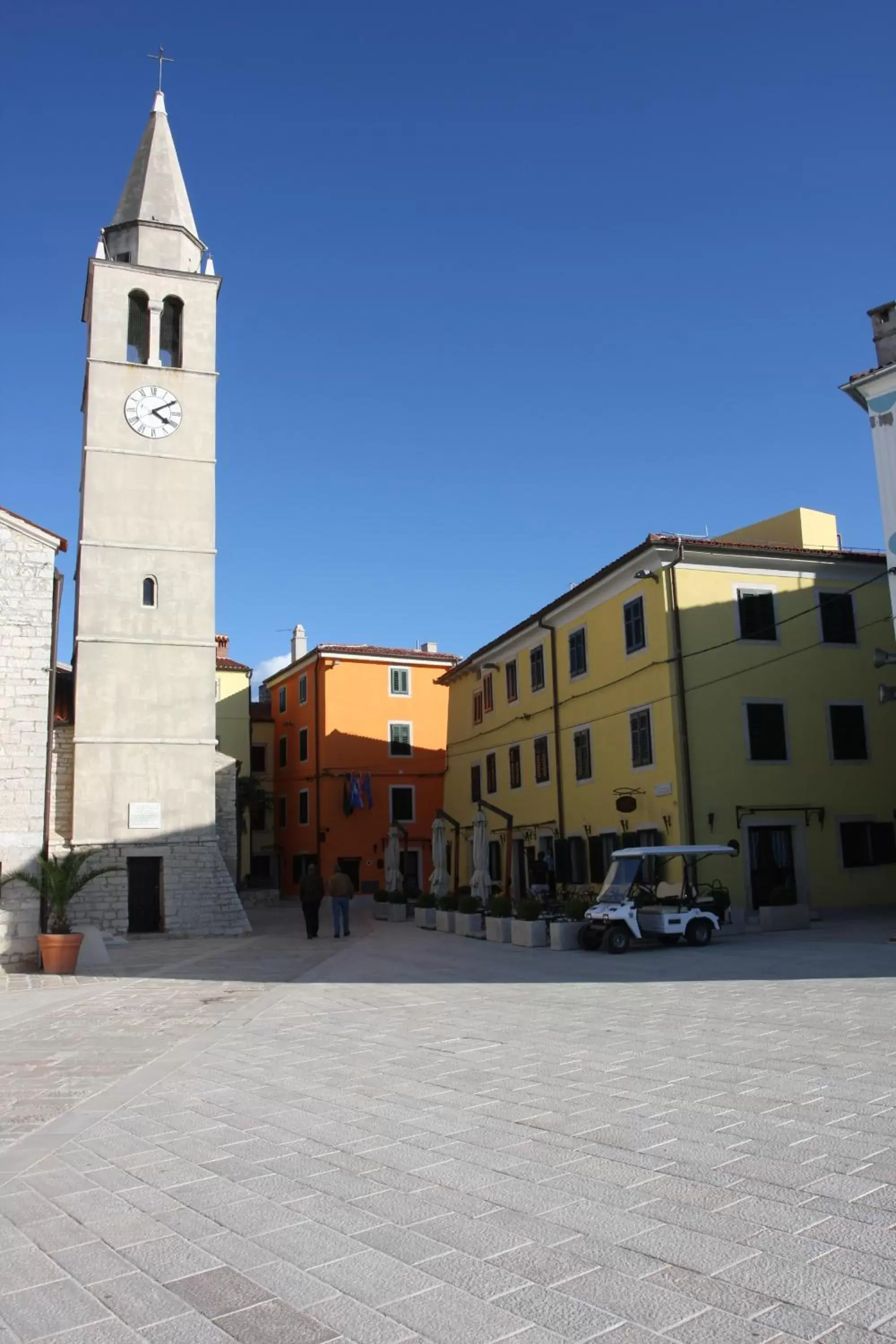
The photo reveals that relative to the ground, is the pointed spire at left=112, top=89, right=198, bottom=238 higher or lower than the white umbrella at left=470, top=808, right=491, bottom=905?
higher

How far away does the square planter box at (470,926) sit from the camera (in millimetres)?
22250

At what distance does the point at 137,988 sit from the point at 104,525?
14512 mm

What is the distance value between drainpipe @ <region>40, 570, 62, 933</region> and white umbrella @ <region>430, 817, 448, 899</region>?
31.6ft

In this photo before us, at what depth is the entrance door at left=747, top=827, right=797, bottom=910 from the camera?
2277 cm

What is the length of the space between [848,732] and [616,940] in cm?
1046

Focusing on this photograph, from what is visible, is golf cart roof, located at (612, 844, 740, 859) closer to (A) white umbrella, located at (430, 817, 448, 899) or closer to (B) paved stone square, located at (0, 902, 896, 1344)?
(B) paved stone square, located at (0, 902, 896, 1344)

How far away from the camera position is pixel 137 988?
49.5 feet

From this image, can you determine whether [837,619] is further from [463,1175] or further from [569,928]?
[463,1175]

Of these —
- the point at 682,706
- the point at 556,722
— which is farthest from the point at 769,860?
the point at 556,722

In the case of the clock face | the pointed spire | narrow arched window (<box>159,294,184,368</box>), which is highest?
the pointed spire

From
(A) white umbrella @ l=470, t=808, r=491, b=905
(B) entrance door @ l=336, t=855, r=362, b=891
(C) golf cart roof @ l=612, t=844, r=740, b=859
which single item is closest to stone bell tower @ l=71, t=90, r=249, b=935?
(A) white umbrella @ l=470, t=808, r=491, b=905

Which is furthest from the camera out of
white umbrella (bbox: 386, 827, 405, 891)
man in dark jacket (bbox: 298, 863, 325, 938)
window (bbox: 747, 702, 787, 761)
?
white umbrella (bbox: 386, 827, 405, 891)

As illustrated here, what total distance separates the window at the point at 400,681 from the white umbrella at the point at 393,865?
12.6m

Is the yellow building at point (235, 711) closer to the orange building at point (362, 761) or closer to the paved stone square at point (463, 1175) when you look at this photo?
the orange building at point (362, 761)
